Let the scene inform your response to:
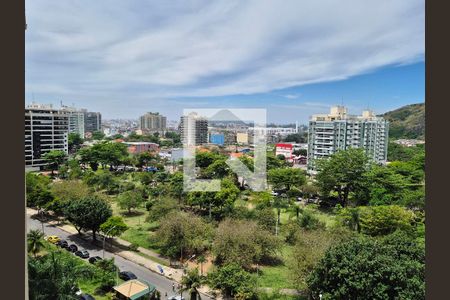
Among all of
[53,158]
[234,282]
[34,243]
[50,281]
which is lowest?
[234,282]

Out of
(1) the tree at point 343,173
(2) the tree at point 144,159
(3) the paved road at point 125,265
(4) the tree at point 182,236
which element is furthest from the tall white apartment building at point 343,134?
(3) the paved road at point 125,265

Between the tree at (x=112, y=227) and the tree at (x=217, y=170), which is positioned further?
the tree at (x=217, y=170)

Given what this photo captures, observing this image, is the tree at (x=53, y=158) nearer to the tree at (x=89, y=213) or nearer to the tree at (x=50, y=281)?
the tree at (x=89, y=213)

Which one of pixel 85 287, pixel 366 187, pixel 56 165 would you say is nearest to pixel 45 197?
pixel 85 287

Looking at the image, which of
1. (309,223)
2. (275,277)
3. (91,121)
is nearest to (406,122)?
(309,223)

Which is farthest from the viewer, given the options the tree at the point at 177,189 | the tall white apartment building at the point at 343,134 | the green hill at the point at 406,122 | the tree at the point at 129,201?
the green hill at the point at 406,122

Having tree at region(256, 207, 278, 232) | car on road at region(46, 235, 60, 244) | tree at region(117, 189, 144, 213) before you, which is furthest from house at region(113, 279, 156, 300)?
tree at region(117, 189, 144, 213)

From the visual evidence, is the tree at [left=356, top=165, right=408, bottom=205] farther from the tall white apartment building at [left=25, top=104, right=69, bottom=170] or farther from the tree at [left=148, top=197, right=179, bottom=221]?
the tall white apartment building at [left=25, top=104, right=69, bottom=170]

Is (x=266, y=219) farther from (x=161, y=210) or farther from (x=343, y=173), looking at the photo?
(x=343, y=173)
